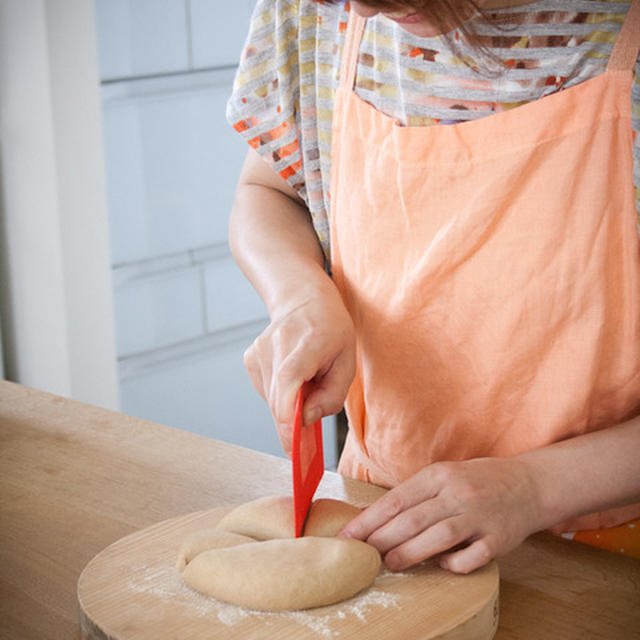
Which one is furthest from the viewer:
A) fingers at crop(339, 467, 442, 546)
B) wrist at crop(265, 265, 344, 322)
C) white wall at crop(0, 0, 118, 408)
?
white wall at crop(0, 0, 118, 408)

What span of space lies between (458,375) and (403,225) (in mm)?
147

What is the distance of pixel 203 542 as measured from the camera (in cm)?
75

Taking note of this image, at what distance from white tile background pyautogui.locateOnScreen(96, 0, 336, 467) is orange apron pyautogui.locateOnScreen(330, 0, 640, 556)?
1.26 metres

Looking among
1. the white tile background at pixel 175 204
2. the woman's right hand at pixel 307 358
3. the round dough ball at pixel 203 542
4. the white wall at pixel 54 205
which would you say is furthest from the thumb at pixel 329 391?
the white tile background at pixel 175 204

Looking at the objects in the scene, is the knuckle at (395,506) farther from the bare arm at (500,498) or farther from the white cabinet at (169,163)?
the white cabinet at (169,163)

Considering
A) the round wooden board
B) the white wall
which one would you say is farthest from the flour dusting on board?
the white wall

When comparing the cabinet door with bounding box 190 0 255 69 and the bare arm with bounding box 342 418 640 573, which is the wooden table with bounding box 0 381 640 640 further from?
the cabinet door with bounding box 190 0 255 69

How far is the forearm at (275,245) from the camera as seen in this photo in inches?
34.8

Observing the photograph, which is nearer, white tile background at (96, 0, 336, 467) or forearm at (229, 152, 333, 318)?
forearm at (229, 152, 333, 318)

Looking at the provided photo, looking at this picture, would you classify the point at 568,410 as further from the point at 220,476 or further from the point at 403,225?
the point at 220,476

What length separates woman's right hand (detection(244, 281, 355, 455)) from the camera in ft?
2.56

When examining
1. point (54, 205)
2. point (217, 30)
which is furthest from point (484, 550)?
point (217, 30)

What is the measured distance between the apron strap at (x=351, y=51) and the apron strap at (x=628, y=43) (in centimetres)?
26

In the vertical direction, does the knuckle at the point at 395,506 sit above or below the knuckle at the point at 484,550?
above
